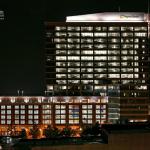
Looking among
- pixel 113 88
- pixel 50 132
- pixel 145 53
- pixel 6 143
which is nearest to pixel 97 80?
pixel 113 88

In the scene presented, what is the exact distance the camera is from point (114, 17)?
8250 cm

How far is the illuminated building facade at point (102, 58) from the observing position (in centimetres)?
8212

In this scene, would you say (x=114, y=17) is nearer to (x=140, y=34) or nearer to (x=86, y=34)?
(x=140, y=34)

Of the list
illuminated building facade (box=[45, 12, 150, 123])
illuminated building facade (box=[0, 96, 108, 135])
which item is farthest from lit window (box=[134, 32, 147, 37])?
illuminated building facade (box=[0, 96, 108, 135])

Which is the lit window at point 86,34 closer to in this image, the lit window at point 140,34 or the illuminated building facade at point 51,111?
the lit window at point 140,34

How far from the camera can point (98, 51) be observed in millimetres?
84125

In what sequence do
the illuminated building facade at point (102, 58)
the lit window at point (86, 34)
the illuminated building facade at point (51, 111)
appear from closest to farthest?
the illuminated building facade at point (51, 111), the illuminated building facade at point (102, 58), the lit window at point (86, 34)

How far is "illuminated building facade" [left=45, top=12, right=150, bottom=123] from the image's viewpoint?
269ft

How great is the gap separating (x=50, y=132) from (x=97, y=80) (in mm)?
19327

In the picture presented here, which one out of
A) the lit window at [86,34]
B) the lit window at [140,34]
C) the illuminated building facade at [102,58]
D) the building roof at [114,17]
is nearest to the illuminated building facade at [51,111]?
the illuminated building facade at [102,58]

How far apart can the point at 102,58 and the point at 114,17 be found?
6950 millimetres

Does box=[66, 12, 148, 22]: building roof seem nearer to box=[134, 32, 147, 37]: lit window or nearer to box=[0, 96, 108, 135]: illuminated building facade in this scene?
box=[134, 32, 147, 37]: lit window

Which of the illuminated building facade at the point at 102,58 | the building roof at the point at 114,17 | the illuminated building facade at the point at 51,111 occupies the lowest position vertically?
the illuminated building facade at the point at 51,111

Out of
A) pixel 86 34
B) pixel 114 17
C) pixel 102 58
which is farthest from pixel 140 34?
pixel 86 34
